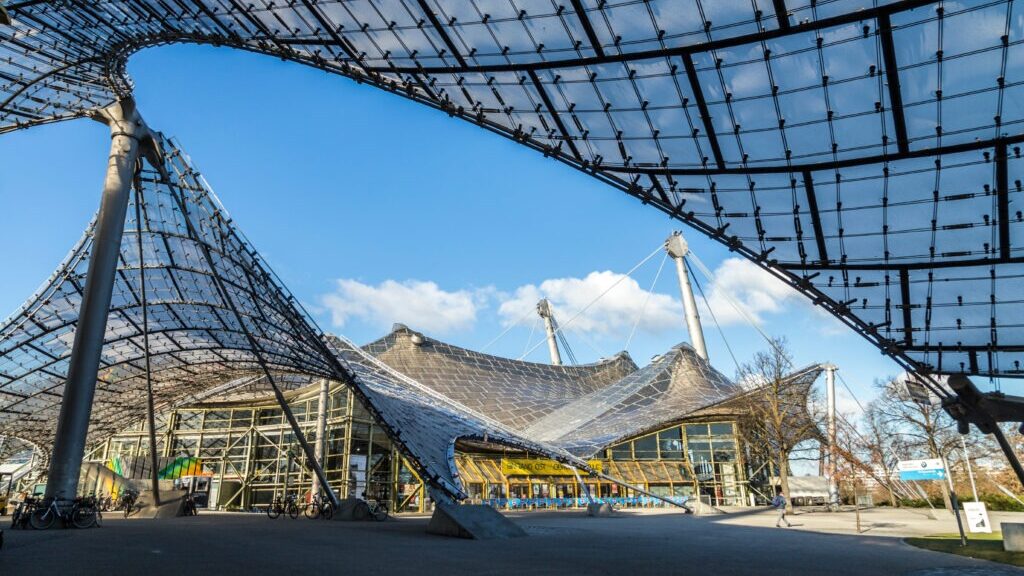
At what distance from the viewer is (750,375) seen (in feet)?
170

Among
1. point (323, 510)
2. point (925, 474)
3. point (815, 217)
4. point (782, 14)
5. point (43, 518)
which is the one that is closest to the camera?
point (782, 14)

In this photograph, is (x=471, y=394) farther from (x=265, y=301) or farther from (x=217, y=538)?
(x=217, y=538)

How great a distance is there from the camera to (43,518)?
19.6 meters

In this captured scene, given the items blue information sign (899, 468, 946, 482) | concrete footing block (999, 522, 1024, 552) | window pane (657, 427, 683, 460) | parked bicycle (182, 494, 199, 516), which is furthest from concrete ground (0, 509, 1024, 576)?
window pane (657, 427, 683, 460)

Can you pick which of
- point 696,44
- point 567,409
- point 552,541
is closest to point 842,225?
point 696,44

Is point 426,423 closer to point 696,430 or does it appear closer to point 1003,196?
point 1003,196

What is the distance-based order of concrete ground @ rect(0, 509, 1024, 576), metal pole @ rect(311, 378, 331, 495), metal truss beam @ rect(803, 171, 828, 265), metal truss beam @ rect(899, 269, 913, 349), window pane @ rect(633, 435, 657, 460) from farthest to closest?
window pane @ rect(633, 435, 657, 460), metal pole @ rect(311, 378, 331, 495), metal truss beam @ rect(899, 269, 913, 349), metal truss beam @ rect(803, 171, 828, 265), concrete ground @ rect(0, 509, 1024, 576)

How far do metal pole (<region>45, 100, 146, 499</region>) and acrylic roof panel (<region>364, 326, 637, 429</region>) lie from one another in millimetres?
43998

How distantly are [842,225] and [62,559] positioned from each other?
20.5 meters

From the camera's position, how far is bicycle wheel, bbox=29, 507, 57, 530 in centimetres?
1939

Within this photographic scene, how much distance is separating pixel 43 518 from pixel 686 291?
244ft

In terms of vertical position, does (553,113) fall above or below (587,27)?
below

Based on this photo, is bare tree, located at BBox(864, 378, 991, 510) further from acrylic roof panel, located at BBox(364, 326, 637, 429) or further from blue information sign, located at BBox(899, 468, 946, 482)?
acrylic roof panel, located at BBox(364, 326, 637, 429)

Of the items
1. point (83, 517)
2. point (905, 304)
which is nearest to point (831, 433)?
point (905, 304)
